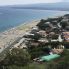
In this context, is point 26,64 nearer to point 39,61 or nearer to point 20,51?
point 20,51

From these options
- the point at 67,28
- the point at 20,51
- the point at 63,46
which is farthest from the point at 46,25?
the point at 20,51

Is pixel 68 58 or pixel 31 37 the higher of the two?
pixel 68 58

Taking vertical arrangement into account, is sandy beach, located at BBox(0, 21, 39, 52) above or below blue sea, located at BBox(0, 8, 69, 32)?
above

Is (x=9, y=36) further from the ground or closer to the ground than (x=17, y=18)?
further from the ground

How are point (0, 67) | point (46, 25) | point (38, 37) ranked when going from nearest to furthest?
1. point (0, 67)
2. point (38, 37)
3. point (46, 25)

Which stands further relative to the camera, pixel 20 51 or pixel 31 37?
pixel 31 37

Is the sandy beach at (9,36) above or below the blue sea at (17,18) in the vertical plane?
above

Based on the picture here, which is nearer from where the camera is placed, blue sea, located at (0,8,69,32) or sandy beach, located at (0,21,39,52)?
sandy beach, located at (0,21,39,52)

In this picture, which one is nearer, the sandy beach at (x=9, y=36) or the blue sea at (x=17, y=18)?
the sandy beach at (x=9, y=36)

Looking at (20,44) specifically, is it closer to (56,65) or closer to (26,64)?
(26,64)

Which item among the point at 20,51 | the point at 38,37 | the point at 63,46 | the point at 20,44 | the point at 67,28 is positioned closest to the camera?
the point at 20,51
